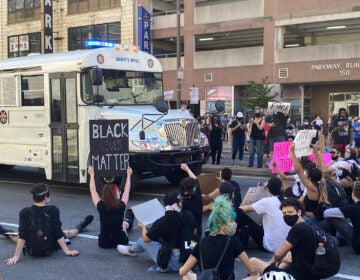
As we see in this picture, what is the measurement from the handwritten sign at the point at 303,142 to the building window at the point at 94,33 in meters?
28.6

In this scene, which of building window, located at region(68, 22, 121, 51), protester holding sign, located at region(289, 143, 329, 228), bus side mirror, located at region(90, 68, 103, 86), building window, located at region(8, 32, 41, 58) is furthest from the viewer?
building window, located at region(8, 32, 41, 58)

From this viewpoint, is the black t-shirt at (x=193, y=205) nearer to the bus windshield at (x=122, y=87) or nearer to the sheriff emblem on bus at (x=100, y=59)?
the bus windshield at (x=122, y=87)

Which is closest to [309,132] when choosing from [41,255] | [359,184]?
[359,184]

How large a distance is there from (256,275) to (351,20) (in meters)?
27.2

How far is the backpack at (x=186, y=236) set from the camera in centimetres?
557

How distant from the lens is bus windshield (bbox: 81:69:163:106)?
10.2 m

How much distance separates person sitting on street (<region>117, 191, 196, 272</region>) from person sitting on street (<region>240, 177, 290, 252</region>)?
91 centimetres

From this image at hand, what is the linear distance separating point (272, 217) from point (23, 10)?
3752 cm

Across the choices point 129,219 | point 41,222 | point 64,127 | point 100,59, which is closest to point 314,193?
point 129,219

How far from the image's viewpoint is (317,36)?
33.4 m

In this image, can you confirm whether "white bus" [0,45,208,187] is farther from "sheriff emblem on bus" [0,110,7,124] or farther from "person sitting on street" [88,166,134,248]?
"person sitting on street" [88,166,134,248]

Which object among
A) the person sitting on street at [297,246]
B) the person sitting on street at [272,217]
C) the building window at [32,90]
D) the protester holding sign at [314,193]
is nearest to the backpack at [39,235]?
the person sitting on street at [272,217]

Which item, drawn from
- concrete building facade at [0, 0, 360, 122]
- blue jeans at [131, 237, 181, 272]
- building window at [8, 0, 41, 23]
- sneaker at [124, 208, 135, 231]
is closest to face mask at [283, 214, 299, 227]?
blue jeans at [131, 237, 181, 272]

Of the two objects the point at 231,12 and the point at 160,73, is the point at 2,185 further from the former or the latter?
the point at 231,12
